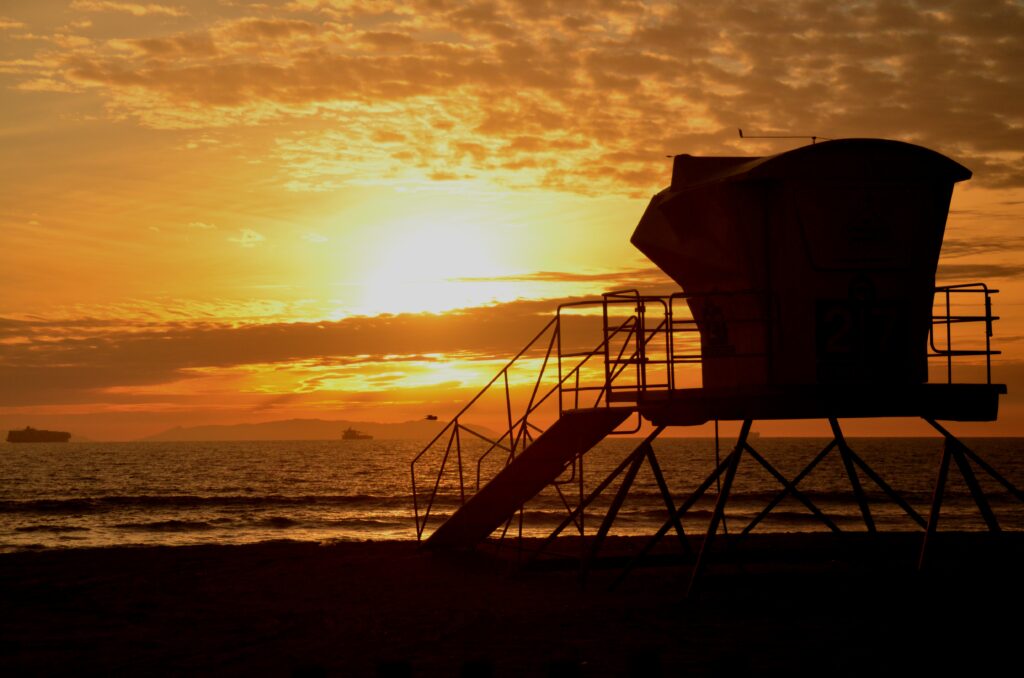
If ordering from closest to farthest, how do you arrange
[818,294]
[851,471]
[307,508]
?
[818,294] < [851,471] < [307,508]

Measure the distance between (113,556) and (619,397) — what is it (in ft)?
48.5

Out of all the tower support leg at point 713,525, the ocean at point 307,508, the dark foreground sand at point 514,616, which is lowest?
the ocean at point 307,508

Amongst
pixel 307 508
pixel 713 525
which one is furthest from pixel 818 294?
pixel 307 508

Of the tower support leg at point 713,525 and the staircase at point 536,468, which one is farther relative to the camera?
the staircase at point 536,468

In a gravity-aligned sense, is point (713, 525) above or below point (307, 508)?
above

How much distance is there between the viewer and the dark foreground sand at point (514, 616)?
12.1 meters

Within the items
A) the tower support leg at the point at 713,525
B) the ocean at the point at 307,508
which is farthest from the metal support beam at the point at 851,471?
the ocean at the point at 307,508

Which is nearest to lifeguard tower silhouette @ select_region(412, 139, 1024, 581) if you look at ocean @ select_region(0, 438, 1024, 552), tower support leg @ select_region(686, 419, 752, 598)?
tower support leg @ select_region(686, 419, 752, 598)

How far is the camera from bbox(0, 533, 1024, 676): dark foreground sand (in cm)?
1214

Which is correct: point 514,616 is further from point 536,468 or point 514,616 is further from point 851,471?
point 851,471

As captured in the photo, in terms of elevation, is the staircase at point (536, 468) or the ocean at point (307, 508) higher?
the staircase at point (536, 468)

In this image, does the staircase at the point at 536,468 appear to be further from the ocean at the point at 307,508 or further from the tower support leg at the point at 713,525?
the ocean at the point at 307,508

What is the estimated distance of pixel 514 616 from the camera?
602 inches

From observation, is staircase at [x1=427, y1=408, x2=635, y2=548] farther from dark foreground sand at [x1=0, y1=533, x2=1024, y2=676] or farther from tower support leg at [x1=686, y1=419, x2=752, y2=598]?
tower support leg at [x1=686, y1=419, x2=752, y2=598]
